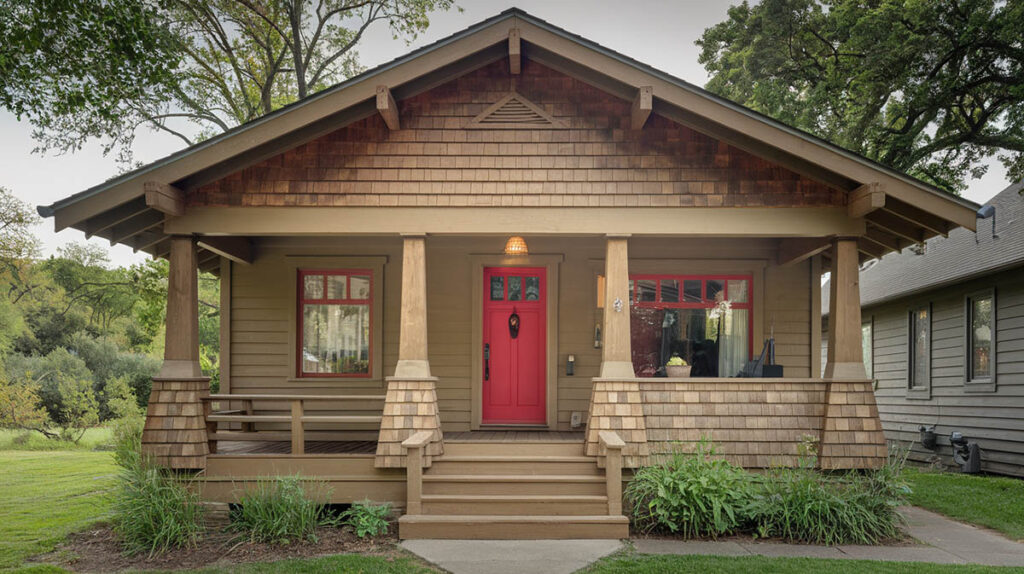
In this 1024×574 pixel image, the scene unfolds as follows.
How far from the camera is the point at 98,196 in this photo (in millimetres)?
7207

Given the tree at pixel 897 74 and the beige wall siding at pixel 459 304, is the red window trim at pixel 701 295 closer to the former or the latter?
the beige wall siding at pixel 459 304

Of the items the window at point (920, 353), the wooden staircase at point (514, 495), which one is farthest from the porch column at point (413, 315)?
the window at point (920, 353)

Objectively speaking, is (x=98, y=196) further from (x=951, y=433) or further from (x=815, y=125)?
(x=951, y=433)

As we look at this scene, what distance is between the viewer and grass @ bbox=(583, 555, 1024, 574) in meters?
5.54

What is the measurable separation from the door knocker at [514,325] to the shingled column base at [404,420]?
2.38m

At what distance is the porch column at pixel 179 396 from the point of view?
7.32m

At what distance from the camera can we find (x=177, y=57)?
49.5 feet

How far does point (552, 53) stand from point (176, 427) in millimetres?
5736

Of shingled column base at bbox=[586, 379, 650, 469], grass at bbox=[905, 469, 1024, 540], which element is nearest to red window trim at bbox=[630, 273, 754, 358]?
shingled column base at bbox=[586, 379, 650, 469]

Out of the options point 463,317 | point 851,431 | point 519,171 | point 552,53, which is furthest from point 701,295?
point 552,53

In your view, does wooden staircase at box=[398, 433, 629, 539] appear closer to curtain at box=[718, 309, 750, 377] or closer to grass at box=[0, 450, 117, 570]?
curtain at box=[718, 309, 750, 377]

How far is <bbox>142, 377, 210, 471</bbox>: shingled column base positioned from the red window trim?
5614mm

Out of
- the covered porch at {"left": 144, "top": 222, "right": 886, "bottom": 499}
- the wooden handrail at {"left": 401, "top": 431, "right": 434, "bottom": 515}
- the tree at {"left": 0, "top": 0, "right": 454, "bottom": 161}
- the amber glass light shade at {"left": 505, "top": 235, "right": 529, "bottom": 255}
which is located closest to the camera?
the wooden handrail at {"left": 401, "top": 431, "right": 434, "bottom": 515}

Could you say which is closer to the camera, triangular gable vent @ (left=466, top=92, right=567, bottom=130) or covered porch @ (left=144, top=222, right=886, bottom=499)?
triangular gable vent @ (left=466, top=92, right=567, bottom=130)
